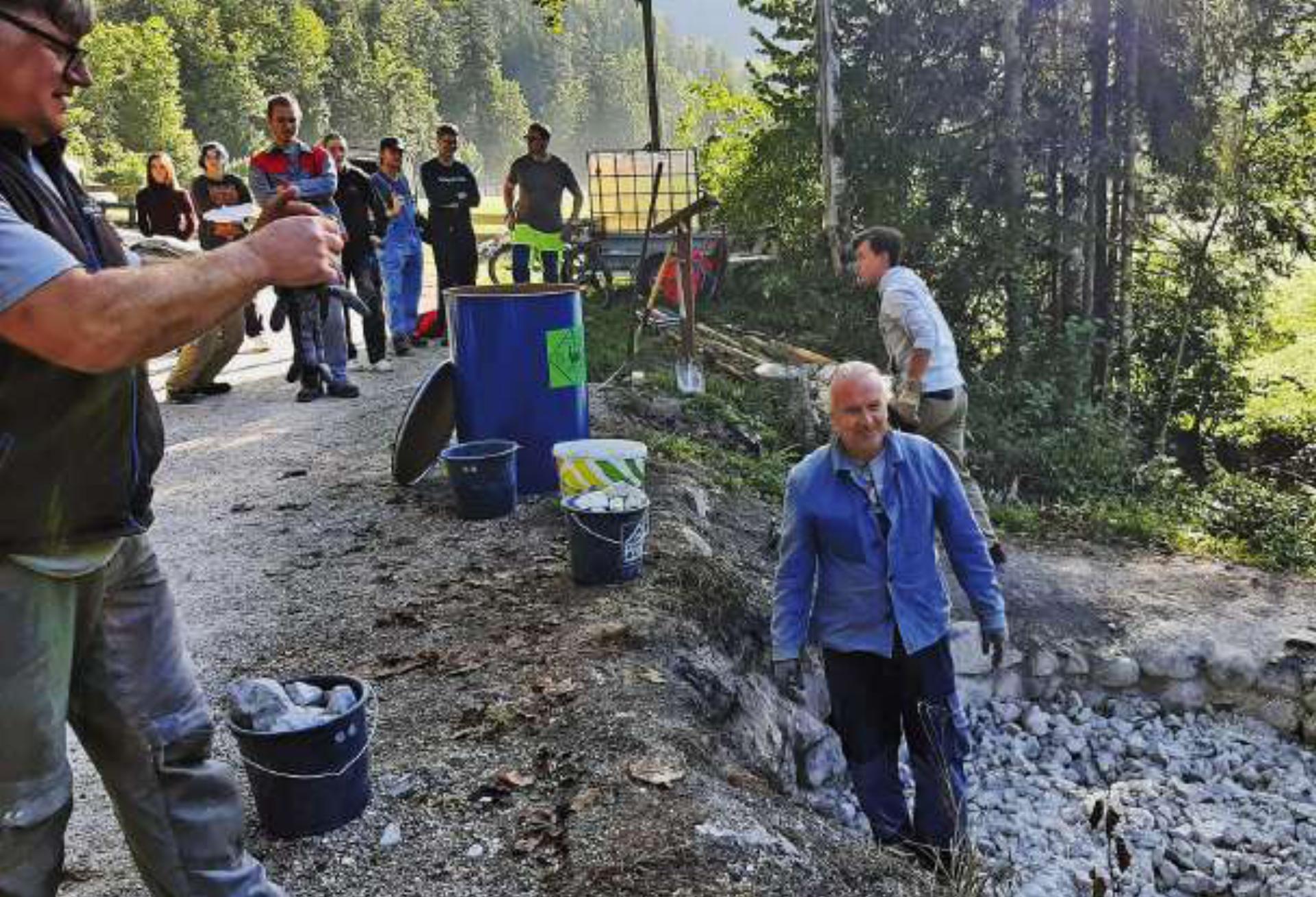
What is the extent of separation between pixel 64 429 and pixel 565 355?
4422 millimetres

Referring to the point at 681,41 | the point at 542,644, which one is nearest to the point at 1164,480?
the point at 542,644

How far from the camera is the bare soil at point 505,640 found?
10.8 feet

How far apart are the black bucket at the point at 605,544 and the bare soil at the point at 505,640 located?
10 cm

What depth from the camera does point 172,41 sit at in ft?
236

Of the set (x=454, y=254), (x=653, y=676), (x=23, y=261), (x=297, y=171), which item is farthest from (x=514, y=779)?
(x=454, y=254)

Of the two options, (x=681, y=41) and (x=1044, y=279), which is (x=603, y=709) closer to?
(x=1044, y=279)

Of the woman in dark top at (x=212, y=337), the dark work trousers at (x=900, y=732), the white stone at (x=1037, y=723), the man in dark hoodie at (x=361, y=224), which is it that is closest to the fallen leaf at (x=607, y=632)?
the dark work trousers at (x=900, y=732)

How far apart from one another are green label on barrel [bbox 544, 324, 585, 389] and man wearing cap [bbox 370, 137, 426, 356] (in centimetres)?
403

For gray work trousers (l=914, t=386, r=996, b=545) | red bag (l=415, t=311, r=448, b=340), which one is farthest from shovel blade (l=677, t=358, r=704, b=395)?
gray work trousers (l=914, t=386, r=996, b=545)

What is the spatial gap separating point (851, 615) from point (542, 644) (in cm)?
134

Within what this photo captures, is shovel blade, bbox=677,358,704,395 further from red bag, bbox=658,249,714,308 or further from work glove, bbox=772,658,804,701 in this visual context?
work glove, bbox=772,658,804,701

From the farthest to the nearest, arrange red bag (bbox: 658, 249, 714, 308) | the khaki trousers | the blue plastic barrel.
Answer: red bag (bbox: 658, 249, 714, 308) < the khaki trousers < the blue plastic barrel

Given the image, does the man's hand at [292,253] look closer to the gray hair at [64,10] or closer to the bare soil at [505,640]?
the gray hair at [64,10]

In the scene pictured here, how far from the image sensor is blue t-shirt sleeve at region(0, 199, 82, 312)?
179 centimetres
